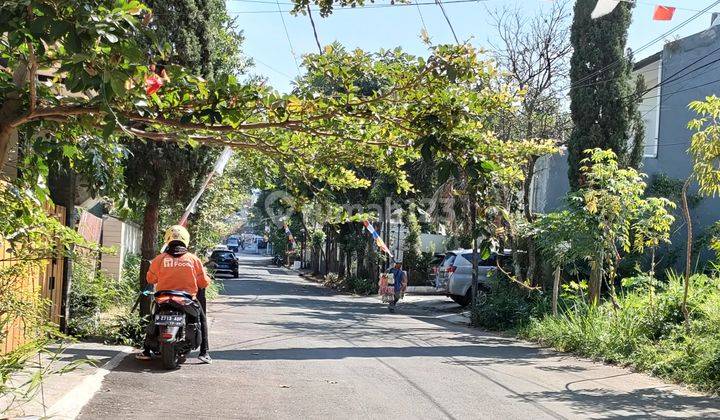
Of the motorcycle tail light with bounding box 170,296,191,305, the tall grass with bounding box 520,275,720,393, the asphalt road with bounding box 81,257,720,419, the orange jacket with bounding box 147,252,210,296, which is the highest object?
the orange jacket with bounding box 147,252,210,296

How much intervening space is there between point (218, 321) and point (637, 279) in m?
8.84

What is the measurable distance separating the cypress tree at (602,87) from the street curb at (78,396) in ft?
42.1

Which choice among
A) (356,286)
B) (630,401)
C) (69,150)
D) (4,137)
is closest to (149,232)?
(69,150)

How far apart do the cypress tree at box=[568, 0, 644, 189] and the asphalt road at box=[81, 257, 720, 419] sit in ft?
21.0

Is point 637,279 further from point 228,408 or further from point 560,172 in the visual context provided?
point 560,172

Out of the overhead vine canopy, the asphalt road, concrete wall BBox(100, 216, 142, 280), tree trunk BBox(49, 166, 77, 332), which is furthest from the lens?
concrete wall BBox(100, 216, 142, 280)

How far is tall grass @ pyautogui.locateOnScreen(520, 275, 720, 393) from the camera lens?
10078 millimetres

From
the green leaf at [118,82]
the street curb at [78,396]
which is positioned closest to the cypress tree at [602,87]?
the street curb at [78,396]

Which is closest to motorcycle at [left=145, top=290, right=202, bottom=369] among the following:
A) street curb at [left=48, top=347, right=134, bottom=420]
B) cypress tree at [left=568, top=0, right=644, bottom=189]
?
street curb at [left=48, top=347, right=134, bottom=420]

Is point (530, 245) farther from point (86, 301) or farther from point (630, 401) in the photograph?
point (86, 301)

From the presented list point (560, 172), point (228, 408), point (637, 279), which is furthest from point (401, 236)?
point (228, 408)

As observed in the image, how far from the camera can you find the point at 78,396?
23.5 feet

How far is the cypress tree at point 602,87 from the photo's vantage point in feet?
60.0

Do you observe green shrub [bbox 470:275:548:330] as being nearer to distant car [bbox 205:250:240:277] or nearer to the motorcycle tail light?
the motorcycle tail light
